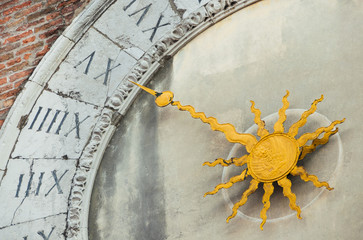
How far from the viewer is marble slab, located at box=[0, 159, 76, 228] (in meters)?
6.01

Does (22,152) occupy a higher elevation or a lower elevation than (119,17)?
lower

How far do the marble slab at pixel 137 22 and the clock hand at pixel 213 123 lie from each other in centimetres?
41

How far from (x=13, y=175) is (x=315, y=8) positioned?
2716 millimetres

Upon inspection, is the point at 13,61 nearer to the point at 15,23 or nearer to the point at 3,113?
the point at 15,23

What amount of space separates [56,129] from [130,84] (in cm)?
71

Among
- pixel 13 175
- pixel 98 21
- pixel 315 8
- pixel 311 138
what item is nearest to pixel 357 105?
pixel 311 138

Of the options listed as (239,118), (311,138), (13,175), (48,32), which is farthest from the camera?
(48,32)

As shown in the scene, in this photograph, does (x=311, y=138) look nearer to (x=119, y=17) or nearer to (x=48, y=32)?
(x=119, y=17)

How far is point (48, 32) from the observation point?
6.66 m

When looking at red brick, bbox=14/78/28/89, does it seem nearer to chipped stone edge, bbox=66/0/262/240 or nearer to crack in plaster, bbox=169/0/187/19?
chipped stone edge, bbox=66/0/262/240

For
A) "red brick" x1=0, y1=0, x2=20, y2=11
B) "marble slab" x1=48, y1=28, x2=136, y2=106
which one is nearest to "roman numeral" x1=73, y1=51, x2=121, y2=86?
"marble slab" x1=48, y1=28, x2=136, y2=106

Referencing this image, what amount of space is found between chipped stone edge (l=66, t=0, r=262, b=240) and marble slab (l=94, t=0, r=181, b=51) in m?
0.08

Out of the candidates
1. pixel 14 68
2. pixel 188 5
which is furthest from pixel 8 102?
pixel 188 5

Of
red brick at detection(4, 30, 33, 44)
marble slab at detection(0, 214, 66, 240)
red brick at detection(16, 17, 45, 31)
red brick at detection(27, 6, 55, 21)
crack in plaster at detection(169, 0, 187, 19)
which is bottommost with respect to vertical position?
marble slab at detection(0, 214, 66, 240)
